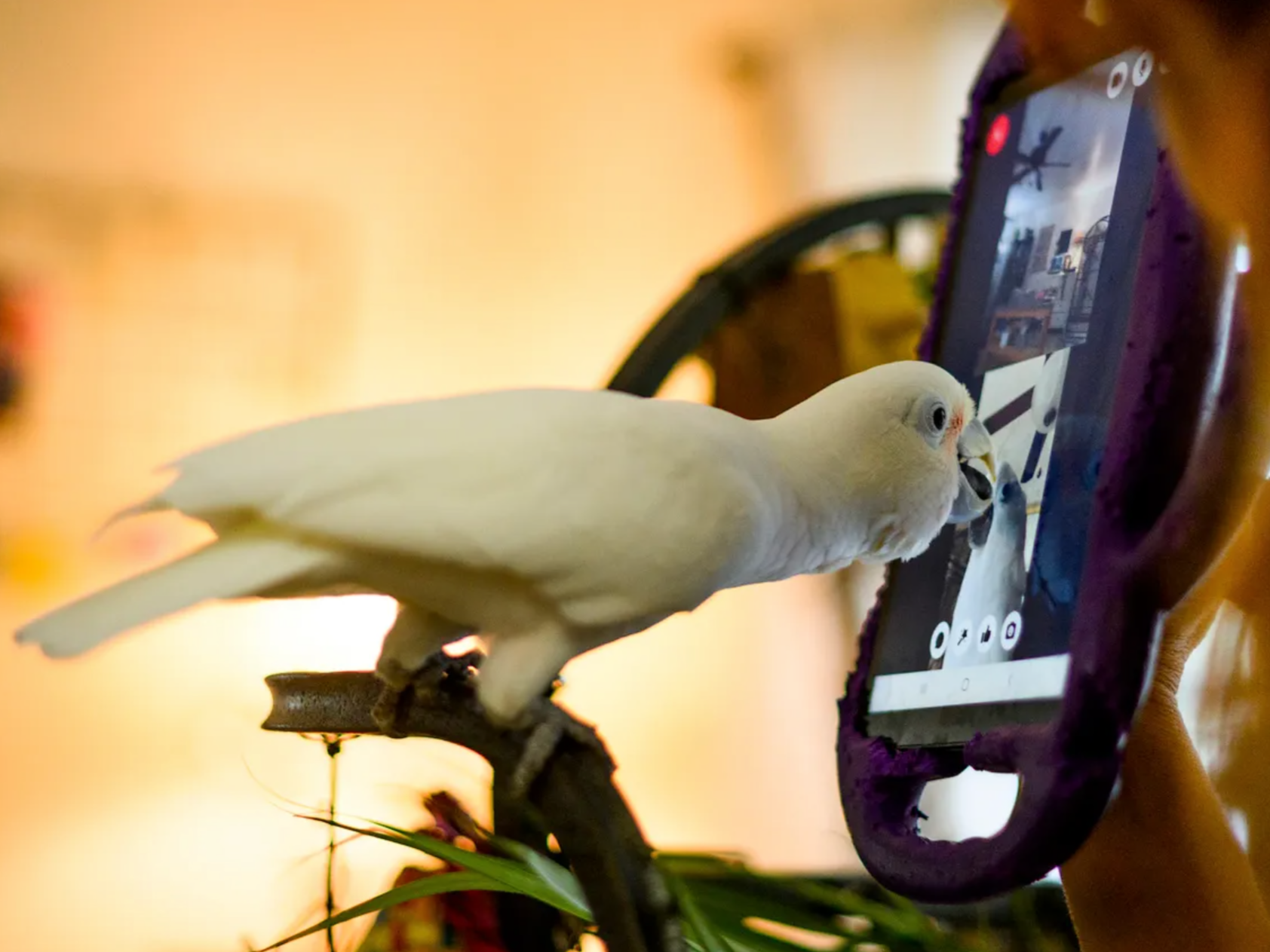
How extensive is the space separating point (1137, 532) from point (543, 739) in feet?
0.58

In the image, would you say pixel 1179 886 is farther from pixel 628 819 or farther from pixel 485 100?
pixel 485 100

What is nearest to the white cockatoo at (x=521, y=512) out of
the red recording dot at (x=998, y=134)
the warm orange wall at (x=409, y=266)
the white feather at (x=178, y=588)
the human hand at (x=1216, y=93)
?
the white feather at (x=178, y=588)

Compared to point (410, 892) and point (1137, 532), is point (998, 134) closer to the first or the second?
point (1137, 532)

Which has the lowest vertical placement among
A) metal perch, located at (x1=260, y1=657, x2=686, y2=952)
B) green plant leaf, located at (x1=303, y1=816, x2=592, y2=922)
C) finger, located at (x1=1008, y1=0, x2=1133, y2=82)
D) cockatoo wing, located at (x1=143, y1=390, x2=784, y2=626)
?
green plant leaf, located at (x1=303, y1=816, x2=592, y2=922)

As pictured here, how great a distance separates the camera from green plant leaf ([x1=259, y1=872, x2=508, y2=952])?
374mm

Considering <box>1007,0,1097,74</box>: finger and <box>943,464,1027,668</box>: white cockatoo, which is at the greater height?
<box>1007,0,1097,74</box>: finger

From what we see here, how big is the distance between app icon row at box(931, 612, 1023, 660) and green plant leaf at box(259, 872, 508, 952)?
0.19 metres

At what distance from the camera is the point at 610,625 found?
1.01ft

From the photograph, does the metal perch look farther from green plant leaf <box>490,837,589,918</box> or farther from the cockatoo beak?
the cockatoo beak

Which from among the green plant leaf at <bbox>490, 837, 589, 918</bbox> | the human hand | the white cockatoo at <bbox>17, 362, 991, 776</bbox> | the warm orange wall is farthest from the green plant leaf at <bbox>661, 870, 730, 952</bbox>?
the warm orange wall

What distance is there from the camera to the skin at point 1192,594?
1.01 feet

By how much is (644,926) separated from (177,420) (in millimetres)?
1177

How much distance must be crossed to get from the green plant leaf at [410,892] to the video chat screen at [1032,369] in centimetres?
18

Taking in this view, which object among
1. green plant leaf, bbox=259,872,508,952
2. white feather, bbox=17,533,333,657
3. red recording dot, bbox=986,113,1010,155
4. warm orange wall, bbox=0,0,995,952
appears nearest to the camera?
white feather, bbox=17,533,333,657
